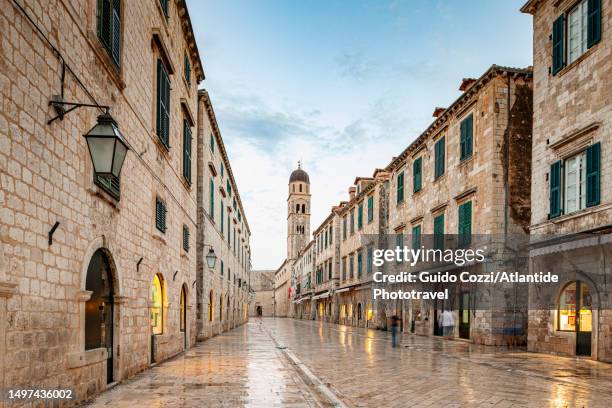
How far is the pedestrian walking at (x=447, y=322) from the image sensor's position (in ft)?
71.1

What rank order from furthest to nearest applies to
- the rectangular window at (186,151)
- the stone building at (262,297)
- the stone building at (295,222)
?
the stone building at (262,297) < the stone building at (295,222) < the rectangular window at (186,151)

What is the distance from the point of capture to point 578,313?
16.0 meters

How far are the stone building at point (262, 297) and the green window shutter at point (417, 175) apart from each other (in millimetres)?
80455

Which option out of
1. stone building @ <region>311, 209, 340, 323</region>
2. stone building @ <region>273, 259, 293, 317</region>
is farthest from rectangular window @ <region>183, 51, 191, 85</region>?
stone building @ <region>273, 259, 293, 317</region>

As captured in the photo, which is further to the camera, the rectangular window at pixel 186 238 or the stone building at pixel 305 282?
the stone building at pixel 305 282

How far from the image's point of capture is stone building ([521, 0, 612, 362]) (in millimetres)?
14500

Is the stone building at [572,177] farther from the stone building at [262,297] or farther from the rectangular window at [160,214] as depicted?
the stone building at [262,297]

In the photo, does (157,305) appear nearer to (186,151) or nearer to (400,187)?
(186,151)

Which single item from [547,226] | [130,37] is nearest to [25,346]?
[130,37]

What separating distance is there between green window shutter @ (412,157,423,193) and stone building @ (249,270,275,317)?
80.5 metres

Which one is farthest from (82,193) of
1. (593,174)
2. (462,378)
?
(593,174)

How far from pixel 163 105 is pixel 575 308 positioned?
13.3m

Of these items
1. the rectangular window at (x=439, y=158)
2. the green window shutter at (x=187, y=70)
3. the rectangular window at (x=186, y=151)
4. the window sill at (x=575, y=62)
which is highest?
the green window shutter at (x=187, y=70)

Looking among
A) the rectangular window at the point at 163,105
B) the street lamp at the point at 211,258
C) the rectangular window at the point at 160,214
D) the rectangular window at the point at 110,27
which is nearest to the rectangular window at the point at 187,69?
the rectangular window at the point at 163,105
